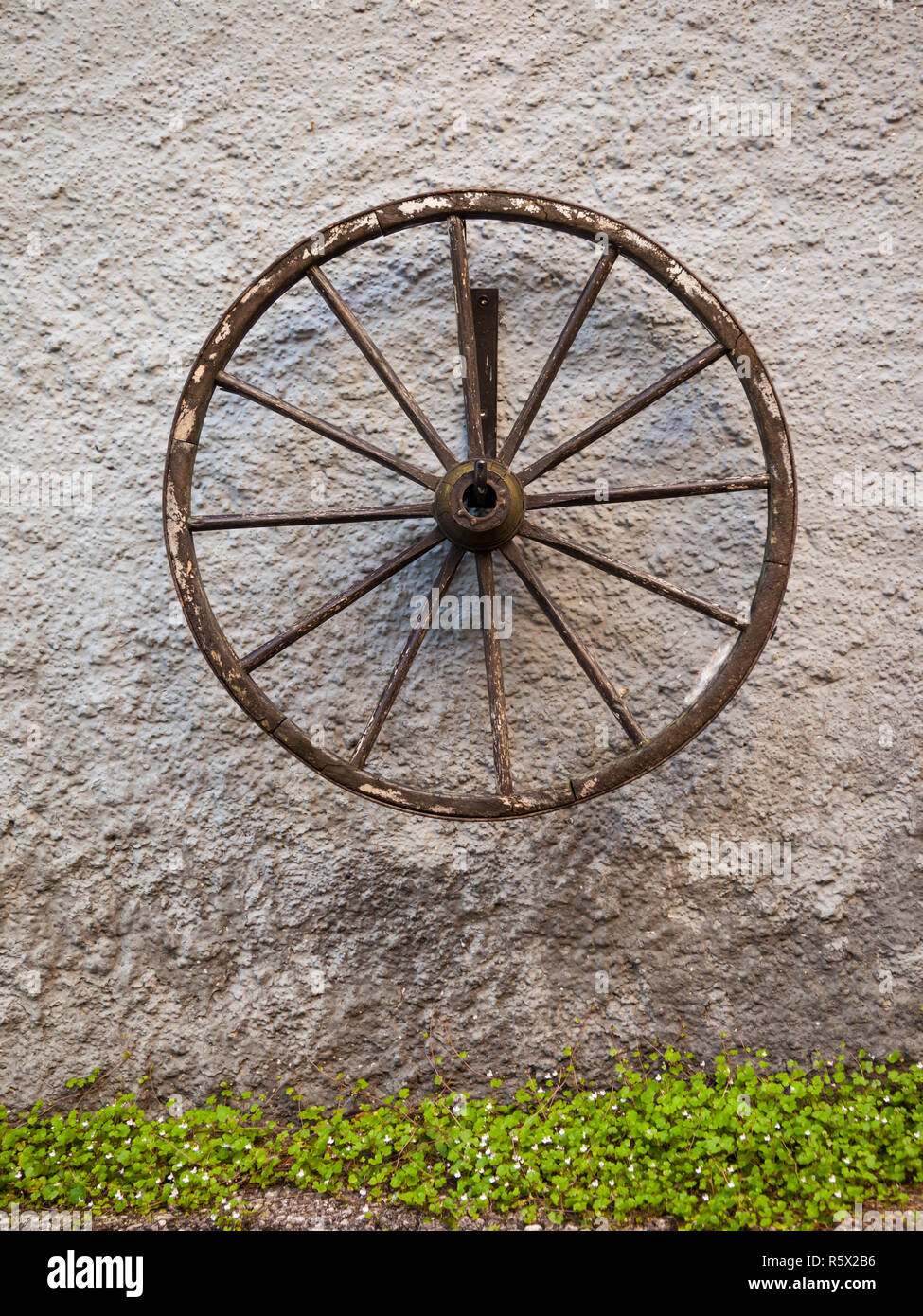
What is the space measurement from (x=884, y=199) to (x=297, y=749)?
170cm

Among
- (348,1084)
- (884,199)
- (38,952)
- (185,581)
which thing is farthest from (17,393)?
(884,199)

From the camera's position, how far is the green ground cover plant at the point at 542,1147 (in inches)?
58.3

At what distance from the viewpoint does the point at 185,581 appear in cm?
138

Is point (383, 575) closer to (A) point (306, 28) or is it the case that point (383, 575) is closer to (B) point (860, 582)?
(B) point (860, 582)

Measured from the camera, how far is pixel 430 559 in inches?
70.2
